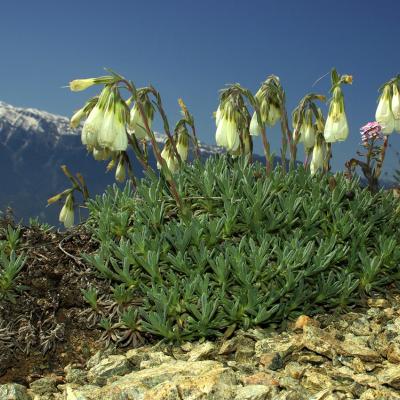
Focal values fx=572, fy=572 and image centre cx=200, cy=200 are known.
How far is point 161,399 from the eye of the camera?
3.20 metres

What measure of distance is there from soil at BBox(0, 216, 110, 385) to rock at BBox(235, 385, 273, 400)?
156cm

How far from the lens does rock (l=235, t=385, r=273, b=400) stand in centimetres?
318

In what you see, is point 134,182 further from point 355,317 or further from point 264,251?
point 355,317

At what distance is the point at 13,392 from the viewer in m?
3.73

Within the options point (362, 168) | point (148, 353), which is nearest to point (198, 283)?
point (148, 353)

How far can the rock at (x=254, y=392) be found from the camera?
3181 mm

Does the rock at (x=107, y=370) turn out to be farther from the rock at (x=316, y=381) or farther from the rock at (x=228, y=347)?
the rock at (x=316, y=381)

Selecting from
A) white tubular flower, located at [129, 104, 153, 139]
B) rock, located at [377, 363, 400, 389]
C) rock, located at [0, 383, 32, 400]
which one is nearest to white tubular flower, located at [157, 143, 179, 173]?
white tubular flower, located at [129, 104, 153, 139]

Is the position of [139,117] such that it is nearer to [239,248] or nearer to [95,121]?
[95,121]

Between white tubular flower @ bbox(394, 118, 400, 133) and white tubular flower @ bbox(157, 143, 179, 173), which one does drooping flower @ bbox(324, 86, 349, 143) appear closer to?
white tubular flower @ bbox(394, 118, 400, 133)

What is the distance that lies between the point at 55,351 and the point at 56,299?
1.61 feet

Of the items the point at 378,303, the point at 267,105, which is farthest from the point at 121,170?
the point at 378,303

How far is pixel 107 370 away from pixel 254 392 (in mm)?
1184

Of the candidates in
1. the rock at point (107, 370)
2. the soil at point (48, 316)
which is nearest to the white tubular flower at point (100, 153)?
the soil at point (48, 316)
